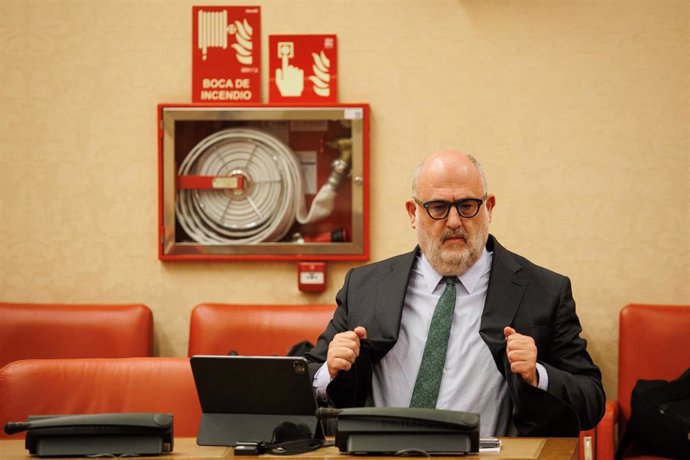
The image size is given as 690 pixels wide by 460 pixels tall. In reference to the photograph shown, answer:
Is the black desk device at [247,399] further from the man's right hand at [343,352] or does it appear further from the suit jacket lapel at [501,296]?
the suit jacket lapel at [501,296]

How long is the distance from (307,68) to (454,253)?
5.44 ft

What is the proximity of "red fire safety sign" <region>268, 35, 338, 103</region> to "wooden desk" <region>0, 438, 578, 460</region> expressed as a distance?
2.25 meters

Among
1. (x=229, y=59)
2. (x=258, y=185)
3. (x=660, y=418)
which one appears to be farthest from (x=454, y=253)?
(x=229, y=59)

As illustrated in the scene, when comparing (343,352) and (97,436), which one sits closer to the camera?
(97,436)

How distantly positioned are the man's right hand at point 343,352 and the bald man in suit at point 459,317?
4 cm

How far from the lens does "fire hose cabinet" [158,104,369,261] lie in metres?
4.10

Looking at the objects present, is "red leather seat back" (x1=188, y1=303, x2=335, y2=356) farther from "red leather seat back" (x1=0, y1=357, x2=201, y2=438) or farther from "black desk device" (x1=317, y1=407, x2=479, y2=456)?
"black desk device" (x1=317, y1=407, x2=479, y2=456)

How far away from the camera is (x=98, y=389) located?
2.87 m

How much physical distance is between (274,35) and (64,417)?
2.48 m

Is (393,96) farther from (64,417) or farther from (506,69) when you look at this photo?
(64,417)

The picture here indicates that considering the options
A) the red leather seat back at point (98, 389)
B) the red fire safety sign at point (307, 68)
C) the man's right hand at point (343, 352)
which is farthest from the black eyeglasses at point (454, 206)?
the red fire safety sign at point (307, 68)

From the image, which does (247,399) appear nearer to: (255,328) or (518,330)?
(518,330)

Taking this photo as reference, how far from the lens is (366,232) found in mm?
4098

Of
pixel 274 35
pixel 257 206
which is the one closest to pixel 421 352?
pixel 257 206
